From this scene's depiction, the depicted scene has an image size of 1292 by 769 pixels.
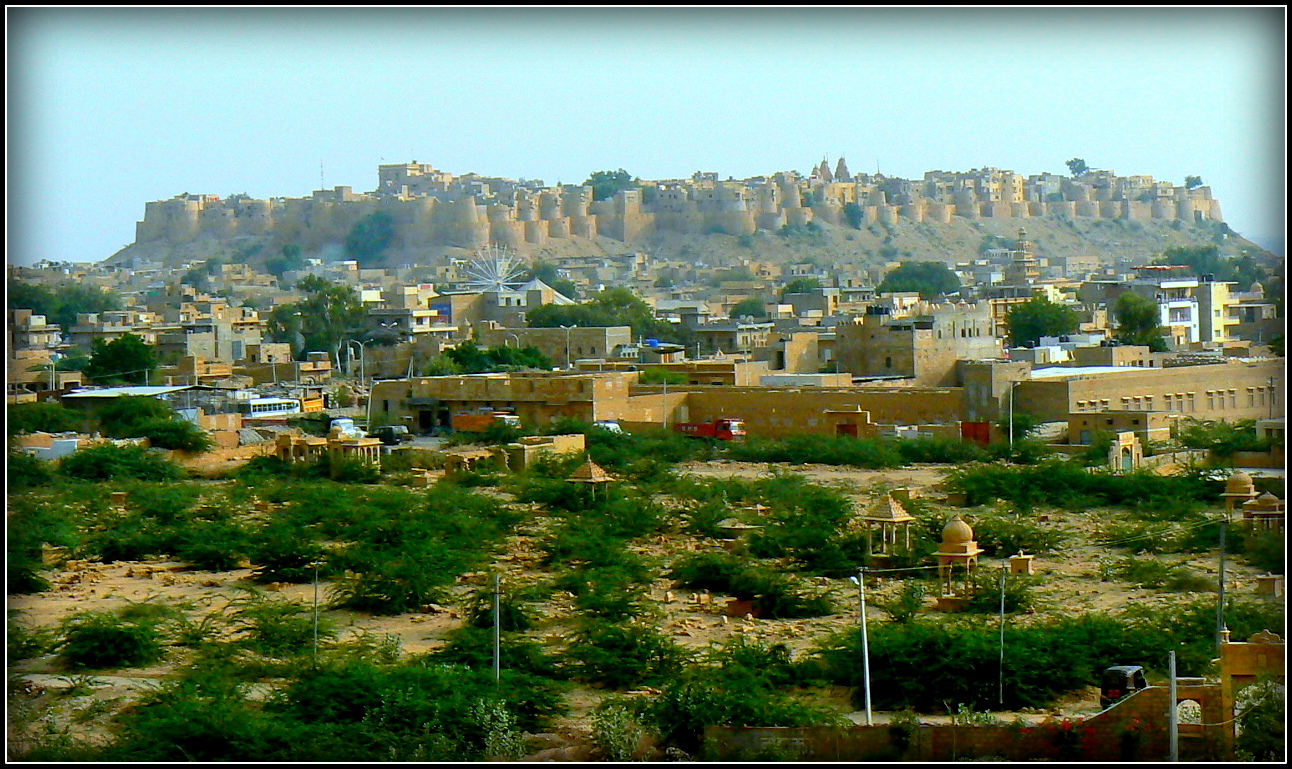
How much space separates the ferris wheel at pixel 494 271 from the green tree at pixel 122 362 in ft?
35.0

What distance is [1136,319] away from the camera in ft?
70.3

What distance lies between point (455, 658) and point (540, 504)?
4.18 meters

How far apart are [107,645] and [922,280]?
1107 inches

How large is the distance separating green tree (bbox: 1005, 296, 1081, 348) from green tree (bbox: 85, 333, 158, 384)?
28.0 feet

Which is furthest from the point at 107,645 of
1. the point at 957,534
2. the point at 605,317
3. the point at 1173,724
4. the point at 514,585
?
the point at 605,317

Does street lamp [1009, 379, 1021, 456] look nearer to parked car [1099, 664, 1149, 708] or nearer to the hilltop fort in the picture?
parked car [1099, 664, 1149, 708]

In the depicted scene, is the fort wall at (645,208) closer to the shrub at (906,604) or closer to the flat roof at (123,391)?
the flat roof at (123,391)

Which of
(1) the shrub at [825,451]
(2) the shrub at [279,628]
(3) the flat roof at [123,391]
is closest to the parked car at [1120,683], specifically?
(2) the shrub at [279,628]

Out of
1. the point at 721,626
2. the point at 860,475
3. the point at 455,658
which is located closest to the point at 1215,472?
the point at 860,475

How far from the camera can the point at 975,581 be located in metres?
8.15

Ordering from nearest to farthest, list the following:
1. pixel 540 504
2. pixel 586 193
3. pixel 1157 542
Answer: pixel 1157 542, pixel 540 504, pixel 586 193

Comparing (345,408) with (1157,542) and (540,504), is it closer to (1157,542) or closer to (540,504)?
(540,504)

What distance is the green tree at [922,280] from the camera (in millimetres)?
33656

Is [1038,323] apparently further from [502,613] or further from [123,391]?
[502,613]
